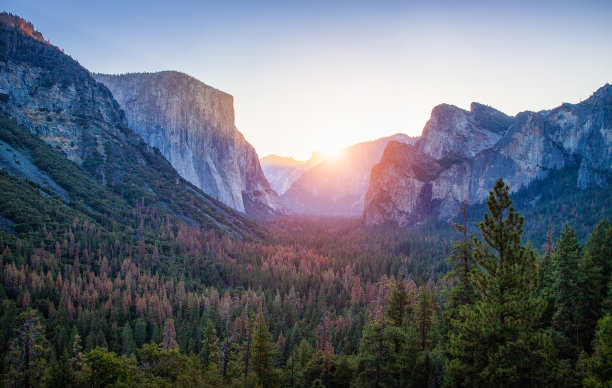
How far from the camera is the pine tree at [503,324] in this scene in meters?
15.3

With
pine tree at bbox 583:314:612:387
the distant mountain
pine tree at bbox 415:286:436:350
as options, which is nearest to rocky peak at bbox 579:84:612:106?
the distant mountain

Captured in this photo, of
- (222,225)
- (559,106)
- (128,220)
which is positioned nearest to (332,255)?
→ (222,225)

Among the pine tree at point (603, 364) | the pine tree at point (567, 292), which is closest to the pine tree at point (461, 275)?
the pine tree at point (603, 364)

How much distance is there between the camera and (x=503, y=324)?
15.9m

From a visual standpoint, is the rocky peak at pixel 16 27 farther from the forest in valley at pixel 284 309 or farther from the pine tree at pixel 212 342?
the pine tree at pixel 212 342

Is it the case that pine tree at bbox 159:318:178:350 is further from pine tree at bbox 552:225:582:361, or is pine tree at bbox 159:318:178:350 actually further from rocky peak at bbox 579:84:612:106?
rocky peak at bbox 579:84:612:106

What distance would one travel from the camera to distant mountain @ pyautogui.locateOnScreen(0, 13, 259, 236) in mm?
111875

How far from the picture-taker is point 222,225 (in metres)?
158

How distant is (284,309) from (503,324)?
62.4m

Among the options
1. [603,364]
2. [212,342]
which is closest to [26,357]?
[212,342]

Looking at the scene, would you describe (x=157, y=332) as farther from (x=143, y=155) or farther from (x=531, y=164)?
(x=531, y=164)

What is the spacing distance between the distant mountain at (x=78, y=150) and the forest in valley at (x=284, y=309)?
8.08 m

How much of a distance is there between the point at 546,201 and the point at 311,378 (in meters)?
171

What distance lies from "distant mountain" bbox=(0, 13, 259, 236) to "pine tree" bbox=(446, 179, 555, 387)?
105855mm
